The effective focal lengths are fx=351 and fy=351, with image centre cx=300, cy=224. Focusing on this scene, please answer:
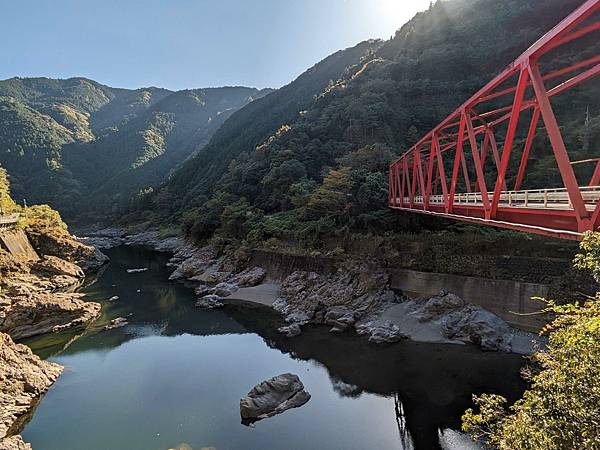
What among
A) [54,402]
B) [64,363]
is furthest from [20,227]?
[54,402]

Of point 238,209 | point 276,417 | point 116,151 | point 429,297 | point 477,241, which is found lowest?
point 276,417

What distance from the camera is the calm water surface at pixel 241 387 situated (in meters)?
11.8

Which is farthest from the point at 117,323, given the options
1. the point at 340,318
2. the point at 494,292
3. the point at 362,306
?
the point at 494,292

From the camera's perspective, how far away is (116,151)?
4872 inches

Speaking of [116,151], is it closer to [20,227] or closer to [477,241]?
[20,227]

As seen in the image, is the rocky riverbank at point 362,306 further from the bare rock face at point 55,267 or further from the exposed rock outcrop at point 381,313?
the bare rock face at point 55,267

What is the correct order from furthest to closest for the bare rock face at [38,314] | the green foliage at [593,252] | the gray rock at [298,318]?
the gray rock at [298,318], the bare rock face at [38,314], the green foliage at [593,252]

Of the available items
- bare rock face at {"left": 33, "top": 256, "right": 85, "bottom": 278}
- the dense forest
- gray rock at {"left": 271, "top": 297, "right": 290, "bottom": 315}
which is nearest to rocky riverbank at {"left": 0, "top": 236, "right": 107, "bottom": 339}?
bare rock face at {"left": 33, "top": 256, "right": 85, "bottom": 278}

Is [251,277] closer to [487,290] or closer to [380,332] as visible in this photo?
[380,332]

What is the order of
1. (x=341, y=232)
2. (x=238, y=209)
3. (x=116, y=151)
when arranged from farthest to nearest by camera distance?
(x=116, y=151) → (x=238, y=209) → (x=341, y=232)

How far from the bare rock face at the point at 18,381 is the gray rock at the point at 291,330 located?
10925 millimetres

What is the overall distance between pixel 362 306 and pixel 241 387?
903cm

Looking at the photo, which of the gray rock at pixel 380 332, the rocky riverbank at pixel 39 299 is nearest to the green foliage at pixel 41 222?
the rocky riverbank at pixel 39 299

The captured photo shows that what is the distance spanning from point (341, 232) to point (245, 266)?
957 centimetres
